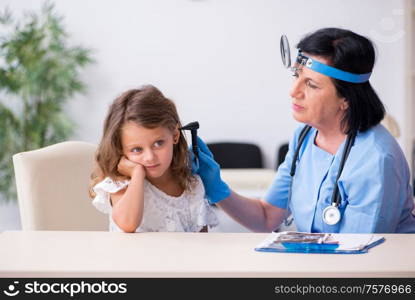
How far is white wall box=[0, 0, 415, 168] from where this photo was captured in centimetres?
520

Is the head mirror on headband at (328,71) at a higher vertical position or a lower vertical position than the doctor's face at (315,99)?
higher

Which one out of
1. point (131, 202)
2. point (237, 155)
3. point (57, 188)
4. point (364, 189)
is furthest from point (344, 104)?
point (237, 155)

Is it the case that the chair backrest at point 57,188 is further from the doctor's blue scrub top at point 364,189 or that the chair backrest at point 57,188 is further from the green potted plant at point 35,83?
the green potted plant at point 35,83

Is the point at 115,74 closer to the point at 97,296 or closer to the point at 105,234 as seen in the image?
the point at 105,234

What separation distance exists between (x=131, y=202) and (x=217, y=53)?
11.9ft

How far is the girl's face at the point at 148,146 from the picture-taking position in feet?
5.98

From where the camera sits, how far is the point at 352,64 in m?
1.89

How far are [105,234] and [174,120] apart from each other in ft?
1.38

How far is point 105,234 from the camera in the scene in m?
1.69

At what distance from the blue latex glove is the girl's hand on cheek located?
0.22 metres

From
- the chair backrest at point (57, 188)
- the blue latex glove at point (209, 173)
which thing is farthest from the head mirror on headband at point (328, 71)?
the chair backrest at point (57, 188)

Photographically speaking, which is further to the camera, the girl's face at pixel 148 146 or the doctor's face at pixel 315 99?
the doctor's face at pixel 315 99

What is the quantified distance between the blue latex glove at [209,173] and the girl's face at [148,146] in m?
0.16

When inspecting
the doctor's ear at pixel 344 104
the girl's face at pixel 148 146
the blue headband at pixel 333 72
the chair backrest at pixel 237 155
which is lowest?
the chair backrest at pixel 237 155
